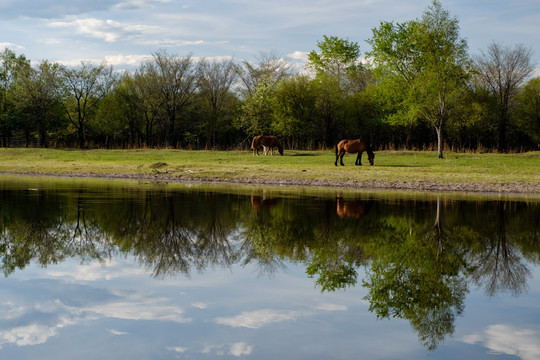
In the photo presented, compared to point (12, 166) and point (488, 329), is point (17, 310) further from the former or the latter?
point (12, 166)

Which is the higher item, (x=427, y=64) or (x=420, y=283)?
(x=427, y=64)

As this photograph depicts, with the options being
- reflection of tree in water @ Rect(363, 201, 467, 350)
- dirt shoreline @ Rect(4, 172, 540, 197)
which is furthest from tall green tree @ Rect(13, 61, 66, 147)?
reflection of tree in water @ Rect(363, 201, 467, 350)

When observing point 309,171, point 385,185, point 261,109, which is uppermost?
point 261,109

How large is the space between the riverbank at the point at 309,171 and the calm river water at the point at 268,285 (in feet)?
40.2

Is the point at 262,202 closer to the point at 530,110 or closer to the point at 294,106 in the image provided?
the point at 294,106

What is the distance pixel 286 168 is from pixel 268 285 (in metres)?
29.7

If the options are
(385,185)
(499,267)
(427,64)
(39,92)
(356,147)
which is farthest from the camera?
(39,92)

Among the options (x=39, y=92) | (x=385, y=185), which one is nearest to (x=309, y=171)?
(x=385, y=185)

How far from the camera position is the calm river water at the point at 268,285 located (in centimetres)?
676

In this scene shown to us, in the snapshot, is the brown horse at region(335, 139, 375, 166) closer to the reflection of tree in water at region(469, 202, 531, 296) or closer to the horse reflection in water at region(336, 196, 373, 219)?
the horse reflection in water at region(336, 196, 373, 219)

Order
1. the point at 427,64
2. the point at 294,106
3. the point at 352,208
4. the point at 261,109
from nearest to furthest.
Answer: the point at 352,208 → the point at 427,64 → the point at 294,106 → the point at 261,109

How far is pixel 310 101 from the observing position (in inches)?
2699

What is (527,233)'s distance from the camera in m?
15.1

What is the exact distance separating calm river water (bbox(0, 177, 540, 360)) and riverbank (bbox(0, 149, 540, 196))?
1225 cm
